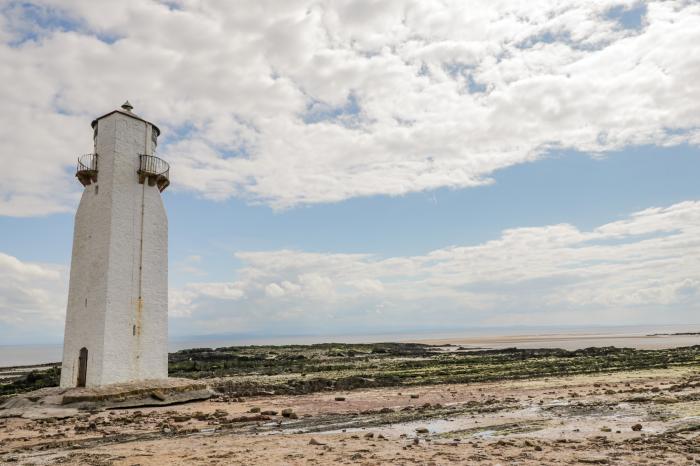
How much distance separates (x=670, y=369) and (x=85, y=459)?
3223 cm

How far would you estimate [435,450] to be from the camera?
11.2 metres

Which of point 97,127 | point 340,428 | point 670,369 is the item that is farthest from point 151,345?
point 670,369

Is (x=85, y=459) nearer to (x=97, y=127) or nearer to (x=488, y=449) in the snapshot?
(x=488, y=449)

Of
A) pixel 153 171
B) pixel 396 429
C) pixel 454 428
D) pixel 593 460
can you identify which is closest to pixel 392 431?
pixel 396 429

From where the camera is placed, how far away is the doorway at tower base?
18.6 m

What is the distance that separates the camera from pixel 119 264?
22.3m

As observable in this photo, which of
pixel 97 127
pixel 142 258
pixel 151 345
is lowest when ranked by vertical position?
pixel 151 345

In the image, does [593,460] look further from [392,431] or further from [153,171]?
[153,171]

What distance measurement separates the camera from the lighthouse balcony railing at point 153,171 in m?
23.6

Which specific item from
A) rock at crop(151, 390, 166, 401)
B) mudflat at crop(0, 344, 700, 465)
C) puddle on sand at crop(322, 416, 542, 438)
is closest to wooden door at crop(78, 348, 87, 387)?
rock at crop(151, 390, 166, 401)

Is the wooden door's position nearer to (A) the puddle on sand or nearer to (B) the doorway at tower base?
(B) the doorway at tower base

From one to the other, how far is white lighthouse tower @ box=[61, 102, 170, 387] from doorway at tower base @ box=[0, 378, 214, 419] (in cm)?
99

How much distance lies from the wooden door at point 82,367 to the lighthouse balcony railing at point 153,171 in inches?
305

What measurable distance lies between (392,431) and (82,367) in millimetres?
14638
